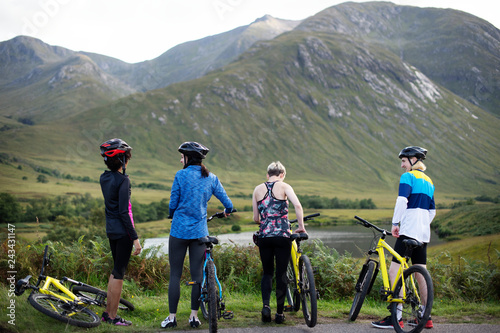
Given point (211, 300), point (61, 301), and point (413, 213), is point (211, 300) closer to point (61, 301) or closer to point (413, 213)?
point (61, 301)

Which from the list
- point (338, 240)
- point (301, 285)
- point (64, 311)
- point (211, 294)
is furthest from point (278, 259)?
point (338, 240)

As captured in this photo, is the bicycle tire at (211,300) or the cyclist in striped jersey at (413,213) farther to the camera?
the cyclist in striped jersey at (413,213)

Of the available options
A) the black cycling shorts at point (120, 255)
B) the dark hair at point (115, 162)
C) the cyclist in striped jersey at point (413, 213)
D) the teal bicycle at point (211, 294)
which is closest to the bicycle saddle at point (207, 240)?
the teal bicycle at point (211, 294)

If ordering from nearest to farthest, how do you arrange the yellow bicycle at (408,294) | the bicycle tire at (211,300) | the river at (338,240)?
the bicycle tire at (211,300) → the yellow bicycle at (408,294) → the river at (338,240)

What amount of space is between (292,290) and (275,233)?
5.19 feet

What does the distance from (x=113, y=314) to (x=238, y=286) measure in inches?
149

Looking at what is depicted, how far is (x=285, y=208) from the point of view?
779cm

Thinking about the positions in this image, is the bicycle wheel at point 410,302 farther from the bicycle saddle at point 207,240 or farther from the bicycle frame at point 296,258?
the bicycle saddle at point 207,240

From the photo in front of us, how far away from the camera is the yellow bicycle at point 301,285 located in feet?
23.9

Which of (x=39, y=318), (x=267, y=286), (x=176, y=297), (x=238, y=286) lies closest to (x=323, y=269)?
(x=238, y=286)

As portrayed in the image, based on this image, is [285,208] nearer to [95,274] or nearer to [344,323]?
[344,323]

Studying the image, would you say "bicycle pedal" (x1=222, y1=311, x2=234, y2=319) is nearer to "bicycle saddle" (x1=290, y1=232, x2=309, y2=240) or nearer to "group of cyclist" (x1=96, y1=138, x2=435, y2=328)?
"group of cyclist" (x1=96, y1=138, x2=435, y2=328)

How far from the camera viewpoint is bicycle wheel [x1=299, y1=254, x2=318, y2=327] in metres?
7.20

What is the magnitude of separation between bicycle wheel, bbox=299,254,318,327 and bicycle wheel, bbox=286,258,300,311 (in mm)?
226
